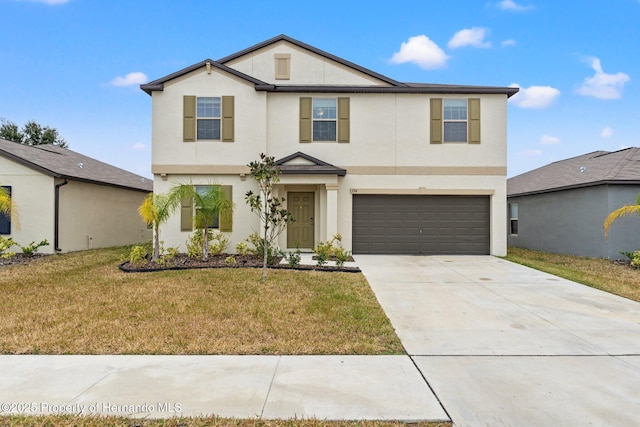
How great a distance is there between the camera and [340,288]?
7.84 m

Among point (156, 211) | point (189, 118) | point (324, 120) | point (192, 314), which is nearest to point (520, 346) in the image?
point (192, 314)

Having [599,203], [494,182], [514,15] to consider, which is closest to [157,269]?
[494,182]

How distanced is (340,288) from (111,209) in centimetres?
1322

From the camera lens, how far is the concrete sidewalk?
3.16 m

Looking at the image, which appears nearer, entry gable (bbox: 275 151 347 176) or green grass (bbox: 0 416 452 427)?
green grass (bbox: 0 416 452 427)

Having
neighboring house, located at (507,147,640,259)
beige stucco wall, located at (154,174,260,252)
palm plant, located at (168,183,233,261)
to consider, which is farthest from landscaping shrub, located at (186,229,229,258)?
neighboring house, located at (507,147,640,259)

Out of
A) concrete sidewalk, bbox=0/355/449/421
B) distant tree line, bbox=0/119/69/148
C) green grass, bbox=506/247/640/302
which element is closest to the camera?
concrete sidewalk, bbox=0/355/449/421

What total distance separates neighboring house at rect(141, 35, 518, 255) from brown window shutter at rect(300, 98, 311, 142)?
0.12 ft

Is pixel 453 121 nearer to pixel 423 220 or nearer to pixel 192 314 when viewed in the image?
pixel 423 220

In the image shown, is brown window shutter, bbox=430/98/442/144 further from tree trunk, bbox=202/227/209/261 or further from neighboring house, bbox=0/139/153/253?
neighboring house, bbox=0/139/153/253

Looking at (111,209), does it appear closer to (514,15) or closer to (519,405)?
(519,405)

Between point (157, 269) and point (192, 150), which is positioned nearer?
point (157, 269)

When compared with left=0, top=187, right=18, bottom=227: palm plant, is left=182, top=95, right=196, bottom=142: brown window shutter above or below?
above

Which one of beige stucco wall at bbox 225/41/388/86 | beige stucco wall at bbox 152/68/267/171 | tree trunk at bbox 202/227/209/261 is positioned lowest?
tree trunk at bbox 202/227/209/261
